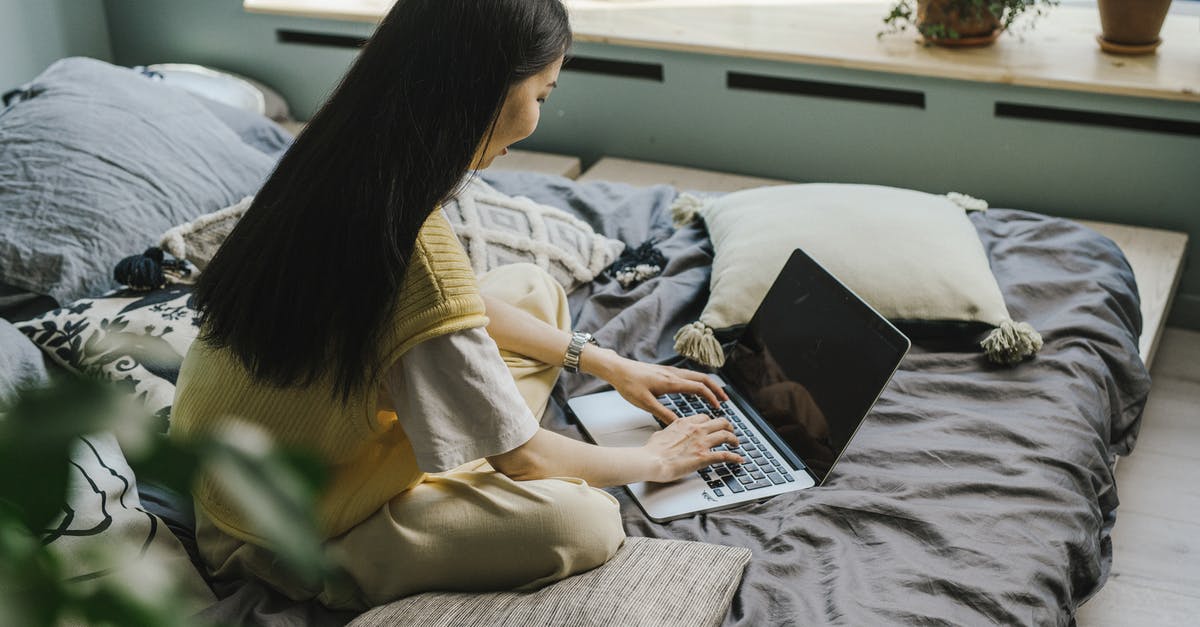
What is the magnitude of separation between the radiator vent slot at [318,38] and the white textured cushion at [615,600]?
209 cm

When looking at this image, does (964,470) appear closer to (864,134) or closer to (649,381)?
(649,381)

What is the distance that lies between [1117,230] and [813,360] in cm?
114

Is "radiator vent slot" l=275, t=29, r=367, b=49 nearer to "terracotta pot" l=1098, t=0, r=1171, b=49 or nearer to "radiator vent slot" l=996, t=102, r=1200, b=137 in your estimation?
"radiator vent slot" l=996, t=102, r=1200, b=137

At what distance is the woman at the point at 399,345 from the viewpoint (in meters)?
1.02

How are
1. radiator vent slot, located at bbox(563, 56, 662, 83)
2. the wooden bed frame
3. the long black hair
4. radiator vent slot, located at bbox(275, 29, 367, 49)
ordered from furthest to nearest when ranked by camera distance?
radiator vent slot, located at bbox(275, 29, 367, 49) < radiator vent slot, located at bbox(563, 56, 662, 83) < the wooden bed frame < the long black hair

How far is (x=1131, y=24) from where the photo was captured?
90.4 inches

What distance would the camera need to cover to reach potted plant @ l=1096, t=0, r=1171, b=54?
2.27 meters

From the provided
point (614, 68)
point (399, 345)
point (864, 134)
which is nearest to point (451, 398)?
point (399, 345)

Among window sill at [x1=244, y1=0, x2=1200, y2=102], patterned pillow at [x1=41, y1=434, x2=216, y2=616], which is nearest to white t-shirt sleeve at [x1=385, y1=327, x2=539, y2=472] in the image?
patterned pillow at [x1=41, y1=434, x2=216, y2=616]

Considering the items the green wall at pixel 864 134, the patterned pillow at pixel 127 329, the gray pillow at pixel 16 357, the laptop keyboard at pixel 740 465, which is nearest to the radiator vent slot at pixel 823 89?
the green wall at pixel 864 134

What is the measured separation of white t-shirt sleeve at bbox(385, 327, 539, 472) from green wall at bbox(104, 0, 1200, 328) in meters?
1.60

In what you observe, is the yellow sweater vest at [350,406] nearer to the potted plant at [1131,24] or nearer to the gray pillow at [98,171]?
the gray pillow at [98,171]

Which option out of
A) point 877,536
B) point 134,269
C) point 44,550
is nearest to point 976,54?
point 877,536

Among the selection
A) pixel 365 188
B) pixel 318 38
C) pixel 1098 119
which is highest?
pixel 365 188
